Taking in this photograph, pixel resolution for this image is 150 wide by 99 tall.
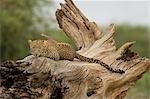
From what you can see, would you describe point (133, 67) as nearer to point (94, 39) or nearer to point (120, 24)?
point (94, 39)

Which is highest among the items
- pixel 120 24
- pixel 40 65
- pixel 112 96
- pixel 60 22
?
pixel 120 24

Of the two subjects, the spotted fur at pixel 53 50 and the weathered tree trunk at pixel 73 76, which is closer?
the weathered tree trunk at pixel 73 76

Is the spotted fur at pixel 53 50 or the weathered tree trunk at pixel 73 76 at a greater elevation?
the spotted fur at pixel 53 50

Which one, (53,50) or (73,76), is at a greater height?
(53,50)

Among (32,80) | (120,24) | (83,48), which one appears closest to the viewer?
(32,80)

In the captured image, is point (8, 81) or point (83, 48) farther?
point (83, 48)

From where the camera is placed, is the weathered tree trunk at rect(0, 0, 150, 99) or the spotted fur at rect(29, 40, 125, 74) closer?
the weathered tree trunk at rect(0, 0, 150, 99)

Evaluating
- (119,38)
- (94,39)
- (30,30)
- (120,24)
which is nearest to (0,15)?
(30,30)

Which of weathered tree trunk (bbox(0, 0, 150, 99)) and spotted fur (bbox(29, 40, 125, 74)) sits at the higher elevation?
spotted fur (bbox(29, 40, 125, 74))
